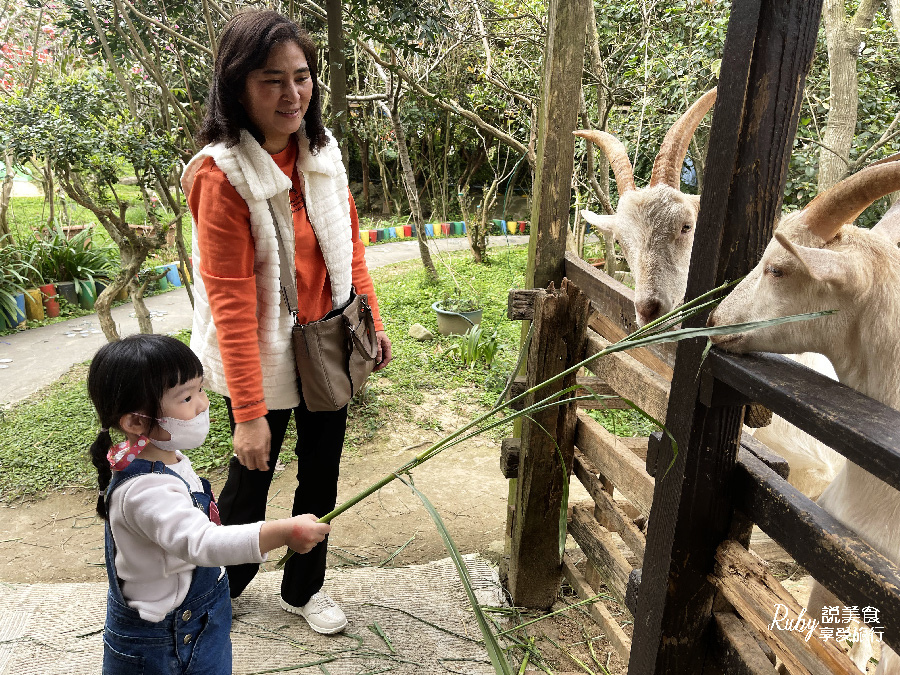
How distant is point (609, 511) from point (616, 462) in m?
0.31

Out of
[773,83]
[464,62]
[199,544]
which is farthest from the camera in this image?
[464,62]

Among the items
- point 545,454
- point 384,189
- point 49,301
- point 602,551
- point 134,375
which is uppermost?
point 134,375

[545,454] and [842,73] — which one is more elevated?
[842,73]

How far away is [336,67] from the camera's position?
168 inches

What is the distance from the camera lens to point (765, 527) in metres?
1.24

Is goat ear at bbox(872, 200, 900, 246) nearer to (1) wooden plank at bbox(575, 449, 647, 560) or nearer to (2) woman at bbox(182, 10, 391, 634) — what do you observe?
(1) wooden plank at bbox(575, 449, 647, 560)

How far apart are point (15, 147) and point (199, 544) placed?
410 centimetres

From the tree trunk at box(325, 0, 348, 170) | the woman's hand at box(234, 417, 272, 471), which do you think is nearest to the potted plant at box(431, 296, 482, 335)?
the tree trunk at box(325, 0, 348, 170)

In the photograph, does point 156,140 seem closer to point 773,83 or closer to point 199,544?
point 199,544

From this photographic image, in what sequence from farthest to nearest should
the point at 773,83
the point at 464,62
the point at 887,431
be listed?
the point at 464,62
the point at 773,83
the point at 887,431

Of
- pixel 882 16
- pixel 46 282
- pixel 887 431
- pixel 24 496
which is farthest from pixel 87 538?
pixel 882 16

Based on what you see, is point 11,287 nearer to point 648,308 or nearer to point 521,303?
point 521,303

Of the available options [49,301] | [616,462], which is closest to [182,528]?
[616,462]

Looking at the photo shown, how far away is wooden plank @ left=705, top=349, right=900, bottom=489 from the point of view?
0.88 m
